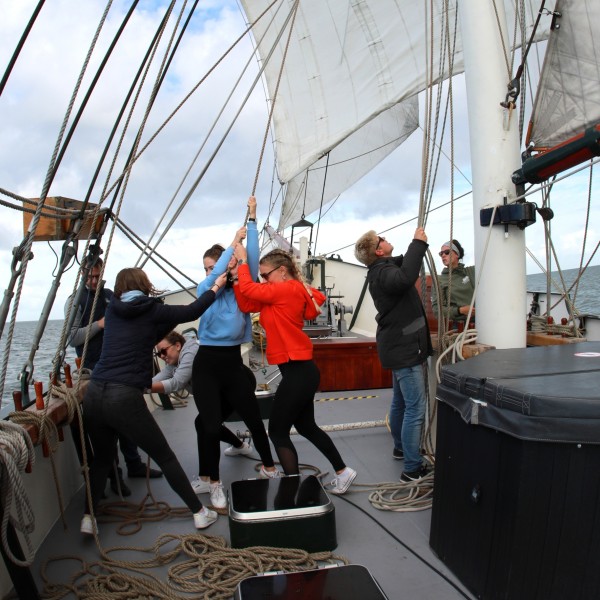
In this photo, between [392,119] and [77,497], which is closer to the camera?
[77,497]

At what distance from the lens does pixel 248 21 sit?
8836 mm

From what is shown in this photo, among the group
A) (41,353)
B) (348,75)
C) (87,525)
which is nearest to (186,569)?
(87,525)

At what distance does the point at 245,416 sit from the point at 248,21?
25.9ft

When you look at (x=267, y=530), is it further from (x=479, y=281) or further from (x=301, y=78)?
(x=301, y=78)

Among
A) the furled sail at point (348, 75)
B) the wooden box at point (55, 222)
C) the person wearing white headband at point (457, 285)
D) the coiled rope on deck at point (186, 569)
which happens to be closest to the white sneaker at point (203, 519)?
the coiled rope on deck at point (186, 569)

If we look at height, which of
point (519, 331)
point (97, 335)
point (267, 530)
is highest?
point (519, 331)

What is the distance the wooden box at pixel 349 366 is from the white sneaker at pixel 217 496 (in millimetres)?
2818

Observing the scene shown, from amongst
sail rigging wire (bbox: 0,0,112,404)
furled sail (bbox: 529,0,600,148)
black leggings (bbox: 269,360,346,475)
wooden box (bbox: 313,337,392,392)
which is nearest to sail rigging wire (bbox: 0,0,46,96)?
sail rigging wire (bbox: 0,0,112,404)

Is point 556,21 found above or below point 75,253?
above

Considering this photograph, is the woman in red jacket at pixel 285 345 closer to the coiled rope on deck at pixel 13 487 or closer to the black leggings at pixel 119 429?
the black leggings at pixel 119 429

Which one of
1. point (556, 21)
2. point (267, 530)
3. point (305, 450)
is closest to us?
point (267, 530)

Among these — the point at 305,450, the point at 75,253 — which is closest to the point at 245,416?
the point at 305,450

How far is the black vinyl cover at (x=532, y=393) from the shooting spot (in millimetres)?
1546

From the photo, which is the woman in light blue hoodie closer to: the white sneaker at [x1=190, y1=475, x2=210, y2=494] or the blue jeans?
the white sneaker at [x1=190, y1=475, x2=210, y2=494]
